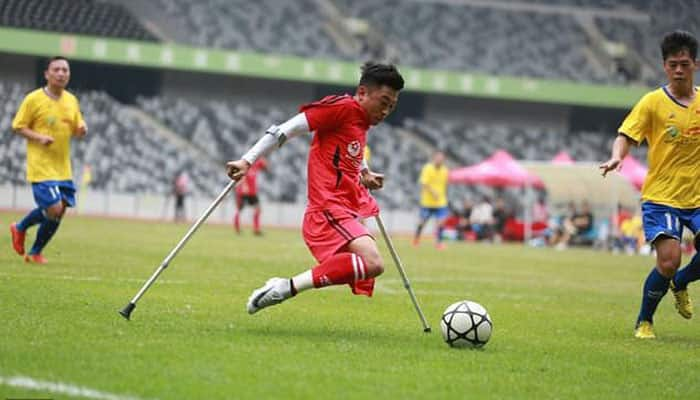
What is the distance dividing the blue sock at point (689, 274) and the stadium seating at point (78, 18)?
34054 mm

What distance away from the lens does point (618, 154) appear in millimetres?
9680

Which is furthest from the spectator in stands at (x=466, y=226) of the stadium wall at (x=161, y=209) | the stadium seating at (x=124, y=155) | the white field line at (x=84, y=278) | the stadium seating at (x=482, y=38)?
the white field line at (x=84, y=278)

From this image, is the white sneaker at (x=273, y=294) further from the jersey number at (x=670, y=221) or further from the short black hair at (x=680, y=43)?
the short black hair at (x=680, y=43)

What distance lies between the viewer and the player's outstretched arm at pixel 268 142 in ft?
26.5

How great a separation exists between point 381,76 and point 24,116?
6.73 m

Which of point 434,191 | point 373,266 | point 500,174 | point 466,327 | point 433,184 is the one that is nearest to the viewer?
point 466,327

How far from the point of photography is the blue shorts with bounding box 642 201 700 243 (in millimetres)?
9625

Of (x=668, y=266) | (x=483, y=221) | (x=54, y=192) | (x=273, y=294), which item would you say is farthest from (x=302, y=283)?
(x=483, y=221)

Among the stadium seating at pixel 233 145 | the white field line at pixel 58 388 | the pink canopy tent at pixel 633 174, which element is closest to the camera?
the white field line at pixel 58 388

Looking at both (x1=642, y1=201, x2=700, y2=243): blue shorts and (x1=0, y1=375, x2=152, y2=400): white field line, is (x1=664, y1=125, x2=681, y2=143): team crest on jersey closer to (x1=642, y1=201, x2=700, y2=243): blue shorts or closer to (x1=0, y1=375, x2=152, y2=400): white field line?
(x1=642, y1=201, x2=700, y2=243): blue shorts

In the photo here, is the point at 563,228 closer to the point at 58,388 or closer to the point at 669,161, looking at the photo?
the point at 669,161

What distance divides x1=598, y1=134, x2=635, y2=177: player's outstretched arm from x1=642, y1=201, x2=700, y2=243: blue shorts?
505 millimetres

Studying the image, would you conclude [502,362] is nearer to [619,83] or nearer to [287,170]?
[287,170]

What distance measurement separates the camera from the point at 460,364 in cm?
743
